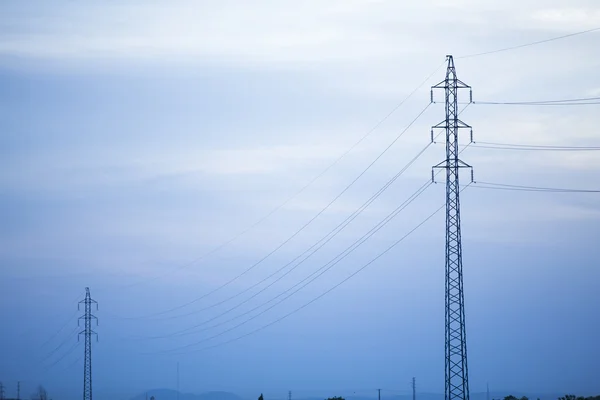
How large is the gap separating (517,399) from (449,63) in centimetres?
3634

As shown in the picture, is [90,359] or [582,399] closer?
[582,399]

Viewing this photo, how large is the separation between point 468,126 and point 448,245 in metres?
10.0

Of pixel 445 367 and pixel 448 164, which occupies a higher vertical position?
pixel 448 164

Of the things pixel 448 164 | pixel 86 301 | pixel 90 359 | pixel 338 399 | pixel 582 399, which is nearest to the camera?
pixel 448 164

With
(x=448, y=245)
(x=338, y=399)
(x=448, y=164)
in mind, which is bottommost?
(x=338, y=399)

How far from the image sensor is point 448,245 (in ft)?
218

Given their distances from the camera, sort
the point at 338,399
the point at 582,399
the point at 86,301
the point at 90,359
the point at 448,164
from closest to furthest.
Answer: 1. the point at 448,164
2. the point at 582,399
3. the point at 338,399
4. the point at 90,359
5. the point at 86,301

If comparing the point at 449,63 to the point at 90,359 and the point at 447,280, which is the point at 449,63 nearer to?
the point at 447,280

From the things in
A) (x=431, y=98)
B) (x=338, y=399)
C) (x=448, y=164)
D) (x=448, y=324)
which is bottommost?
(x=338, y=399)

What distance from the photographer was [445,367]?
64.9 metres

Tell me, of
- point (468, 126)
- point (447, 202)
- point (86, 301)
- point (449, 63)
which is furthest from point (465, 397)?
point (86, 301)

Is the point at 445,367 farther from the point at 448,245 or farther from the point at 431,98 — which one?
the point at 431,98

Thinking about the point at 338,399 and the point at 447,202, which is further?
the point at 338,399

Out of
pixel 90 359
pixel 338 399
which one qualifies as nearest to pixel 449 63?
pixel 338 399
